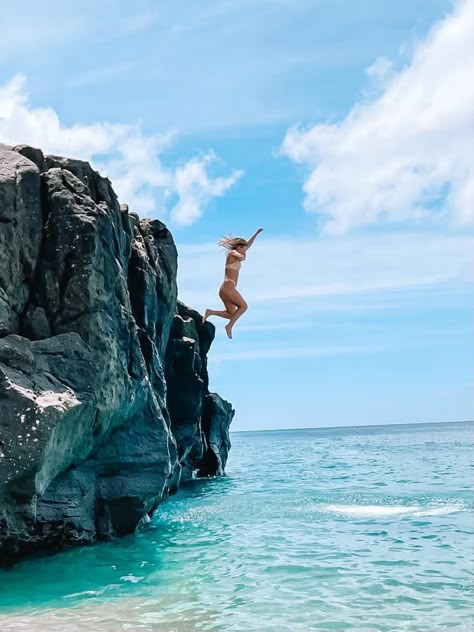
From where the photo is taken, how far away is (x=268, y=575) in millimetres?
13609

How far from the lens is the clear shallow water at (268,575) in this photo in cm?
1071

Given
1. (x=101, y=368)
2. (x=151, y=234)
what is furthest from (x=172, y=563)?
(x=151, y=234)

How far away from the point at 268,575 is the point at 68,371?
613cm

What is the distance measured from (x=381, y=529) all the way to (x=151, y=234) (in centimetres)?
1320

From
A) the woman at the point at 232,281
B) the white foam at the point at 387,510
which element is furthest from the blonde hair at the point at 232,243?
the white foam at the point at 387,510

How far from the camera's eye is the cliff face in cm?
1306

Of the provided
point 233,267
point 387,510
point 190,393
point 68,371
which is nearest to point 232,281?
point 233,267

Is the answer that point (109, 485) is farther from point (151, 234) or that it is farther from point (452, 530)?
point (151, 234)

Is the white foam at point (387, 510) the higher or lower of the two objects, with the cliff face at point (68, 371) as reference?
lower

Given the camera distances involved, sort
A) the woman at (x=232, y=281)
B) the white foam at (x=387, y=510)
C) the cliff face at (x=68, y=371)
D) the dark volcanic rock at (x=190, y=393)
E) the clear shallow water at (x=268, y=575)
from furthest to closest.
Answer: the dark volcanic rock at (x=190, y=393) < the white foam at (x=387, y=510) < the woman at (x=232, y=281) < the cliff face at (x=68, y=371) < the clear shallow water at (x=268, y=575)

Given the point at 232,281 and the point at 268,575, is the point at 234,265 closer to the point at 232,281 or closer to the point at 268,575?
the point at 232,281

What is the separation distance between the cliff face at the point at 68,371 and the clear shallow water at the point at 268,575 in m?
1.24

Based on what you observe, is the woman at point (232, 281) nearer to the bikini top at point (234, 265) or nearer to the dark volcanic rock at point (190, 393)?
the bikini top at point (234, 265)

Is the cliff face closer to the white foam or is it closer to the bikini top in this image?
the bikini top
